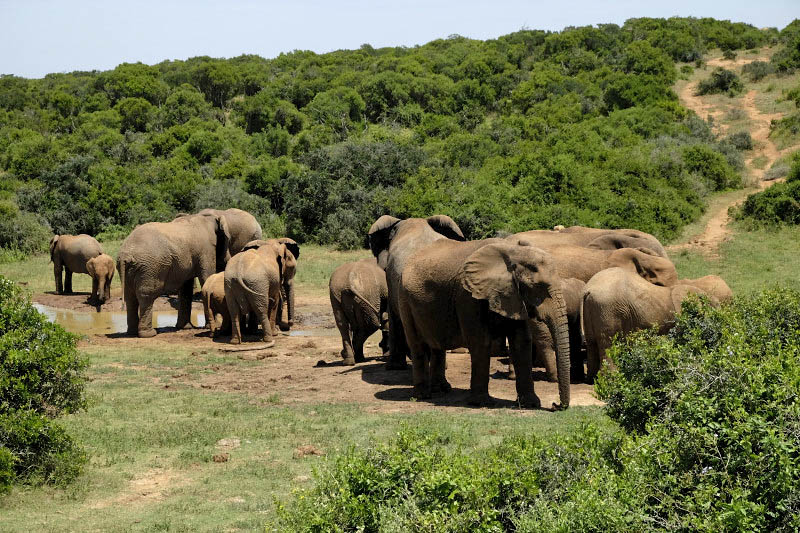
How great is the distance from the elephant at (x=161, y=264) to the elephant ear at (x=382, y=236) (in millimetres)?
6168

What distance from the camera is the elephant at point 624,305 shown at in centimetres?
1207

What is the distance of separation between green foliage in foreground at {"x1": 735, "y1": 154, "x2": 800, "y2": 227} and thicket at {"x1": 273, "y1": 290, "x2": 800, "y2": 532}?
22635mm

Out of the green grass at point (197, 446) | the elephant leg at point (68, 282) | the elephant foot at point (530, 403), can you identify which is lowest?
the green grass at point (197, 446)

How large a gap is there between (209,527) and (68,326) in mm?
14409

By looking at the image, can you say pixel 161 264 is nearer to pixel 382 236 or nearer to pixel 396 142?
pixel 382 236

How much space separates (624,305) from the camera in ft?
39.8

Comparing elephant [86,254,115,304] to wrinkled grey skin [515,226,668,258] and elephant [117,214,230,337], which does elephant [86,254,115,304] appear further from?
wrinkled grey skin [515,226,668,258]

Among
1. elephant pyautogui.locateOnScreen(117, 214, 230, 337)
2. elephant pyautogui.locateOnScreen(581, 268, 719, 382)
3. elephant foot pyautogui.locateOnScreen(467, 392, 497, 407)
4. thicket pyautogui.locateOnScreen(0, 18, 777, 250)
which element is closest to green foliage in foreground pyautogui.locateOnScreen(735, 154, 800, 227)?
thicket pyautogui.locateOnScreen(0, 18, 777, 250)

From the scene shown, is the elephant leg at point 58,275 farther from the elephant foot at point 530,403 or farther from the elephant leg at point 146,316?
the elephant foot at point 530,403

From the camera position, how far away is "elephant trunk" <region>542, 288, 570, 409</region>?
10.7 meters

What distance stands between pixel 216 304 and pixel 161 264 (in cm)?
148

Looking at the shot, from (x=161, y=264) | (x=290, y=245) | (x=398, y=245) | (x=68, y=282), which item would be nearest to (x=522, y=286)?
(x=398, y=245)

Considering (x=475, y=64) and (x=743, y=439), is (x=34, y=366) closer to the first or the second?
(x=743, y=439)

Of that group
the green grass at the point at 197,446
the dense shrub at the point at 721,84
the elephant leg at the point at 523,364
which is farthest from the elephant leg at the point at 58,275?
the dense shrub at the point at 721,84
